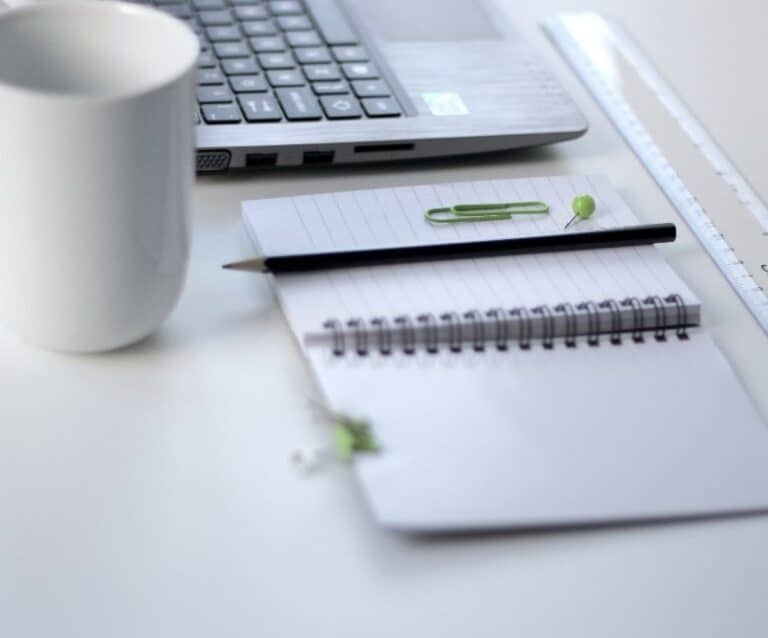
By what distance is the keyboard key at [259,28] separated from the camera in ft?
3.01

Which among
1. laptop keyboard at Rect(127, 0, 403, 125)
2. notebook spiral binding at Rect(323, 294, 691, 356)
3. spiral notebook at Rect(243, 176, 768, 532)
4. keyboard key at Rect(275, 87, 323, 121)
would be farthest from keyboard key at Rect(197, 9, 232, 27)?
notebook spiral binding at Rect(323, 294, 691, 356)

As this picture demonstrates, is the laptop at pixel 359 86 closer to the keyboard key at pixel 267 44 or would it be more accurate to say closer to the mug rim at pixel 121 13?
the keyboard key at pixel 267 44

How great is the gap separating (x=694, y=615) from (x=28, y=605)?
0.29 metres

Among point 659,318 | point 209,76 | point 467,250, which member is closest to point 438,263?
point 467,250

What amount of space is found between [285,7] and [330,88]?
123 millimetres

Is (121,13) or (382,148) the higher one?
(121,13)

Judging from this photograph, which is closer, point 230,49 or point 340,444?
point 340,444

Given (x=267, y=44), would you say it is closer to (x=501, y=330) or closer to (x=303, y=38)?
(x=303, y=38)

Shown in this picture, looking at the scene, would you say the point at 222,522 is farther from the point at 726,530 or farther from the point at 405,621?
the point at 726,530

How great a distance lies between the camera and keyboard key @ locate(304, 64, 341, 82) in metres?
0.87

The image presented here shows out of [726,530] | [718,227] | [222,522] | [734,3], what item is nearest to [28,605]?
[222,522]

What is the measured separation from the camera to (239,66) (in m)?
0.87

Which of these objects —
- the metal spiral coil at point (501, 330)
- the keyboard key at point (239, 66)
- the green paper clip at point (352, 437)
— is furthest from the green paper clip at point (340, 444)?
the keyboard key at point (239, 66)

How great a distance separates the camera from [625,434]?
0.64 m
